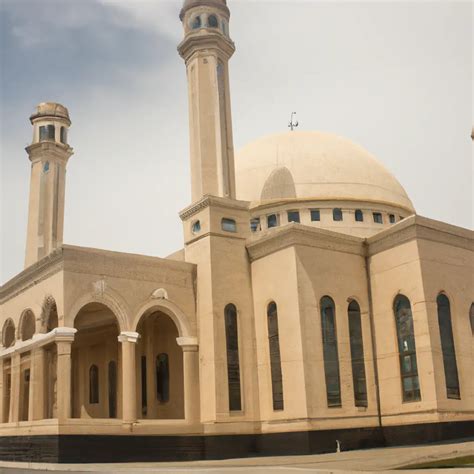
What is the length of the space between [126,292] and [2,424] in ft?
24.2

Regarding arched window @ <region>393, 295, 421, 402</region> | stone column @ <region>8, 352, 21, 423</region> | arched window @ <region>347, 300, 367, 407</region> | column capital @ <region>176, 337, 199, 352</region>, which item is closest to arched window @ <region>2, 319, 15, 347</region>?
stone column @ <region>8, 352, 21, 423</region>

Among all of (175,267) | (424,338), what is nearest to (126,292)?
(175,267)

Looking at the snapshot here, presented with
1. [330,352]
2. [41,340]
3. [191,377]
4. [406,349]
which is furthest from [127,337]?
[406,349]

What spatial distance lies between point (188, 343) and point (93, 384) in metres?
9.16

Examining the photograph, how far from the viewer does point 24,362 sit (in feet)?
88.5

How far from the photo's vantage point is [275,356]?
25.6 meters

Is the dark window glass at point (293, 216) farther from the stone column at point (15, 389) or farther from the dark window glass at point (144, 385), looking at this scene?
the stone column at point (15, 389)

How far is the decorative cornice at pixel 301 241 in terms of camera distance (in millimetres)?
25562

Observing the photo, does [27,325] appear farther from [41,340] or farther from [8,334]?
[41,340]

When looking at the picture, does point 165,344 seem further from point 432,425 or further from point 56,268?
point 432,425

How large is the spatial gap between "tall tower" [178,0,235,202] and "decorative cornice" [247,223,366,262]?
2.63 meters

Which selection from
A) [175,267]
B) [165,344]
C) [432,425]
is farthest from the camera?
[165,344]

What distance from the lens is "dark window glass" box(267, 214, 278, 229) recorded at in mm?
32838

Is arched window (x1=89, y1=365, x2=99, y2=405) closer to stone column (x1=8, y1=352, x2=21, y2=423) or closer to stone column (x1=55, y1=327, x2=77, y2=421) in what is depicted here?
stone column (x1=8, y1=352, x2=21, y2=423)
